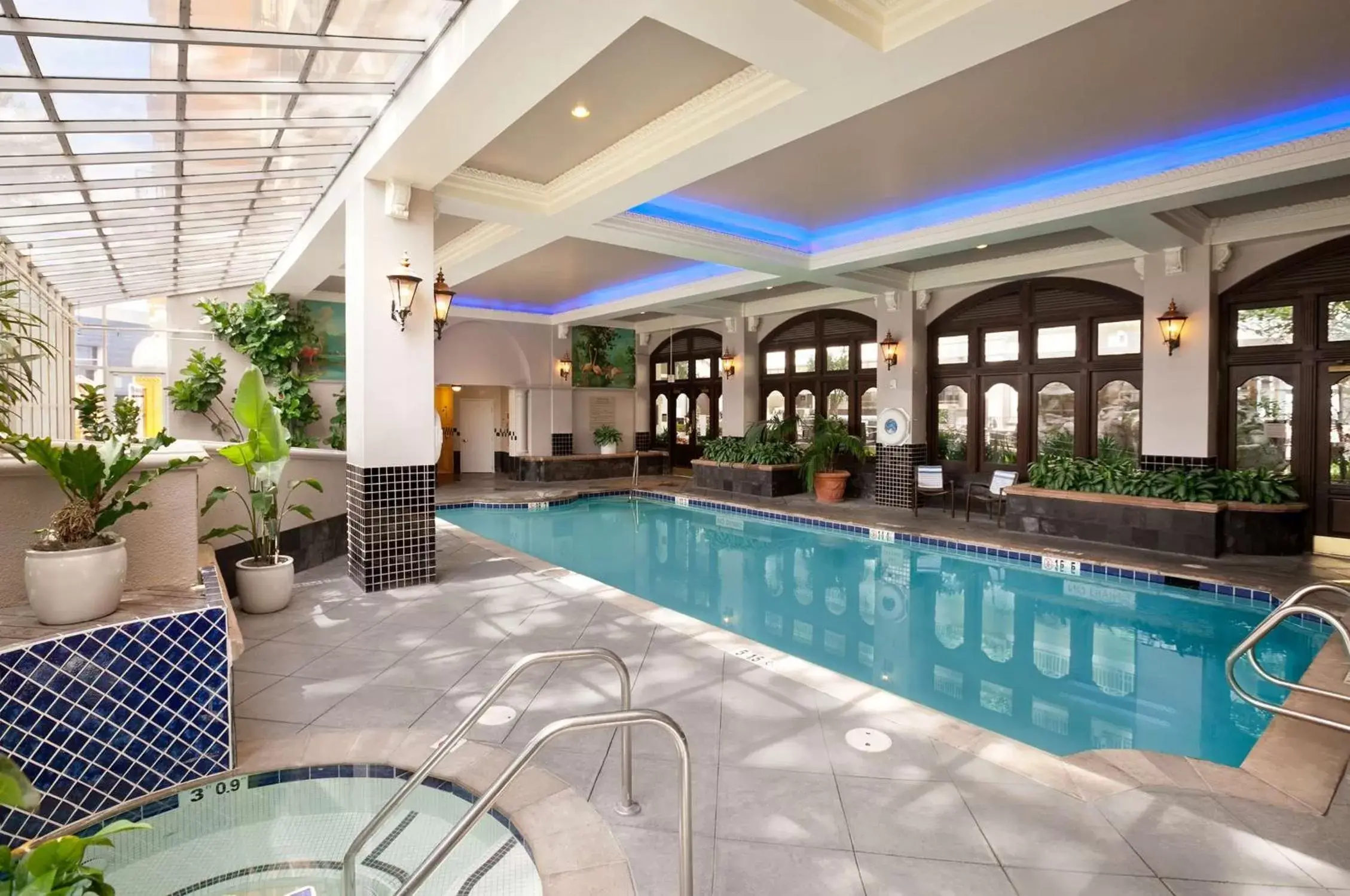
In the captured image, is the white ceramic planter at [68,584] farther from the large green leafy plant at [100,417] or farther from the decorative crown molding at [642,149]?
the large green leafy plant at [100,417]

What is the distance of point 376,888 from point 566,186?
5.63 m

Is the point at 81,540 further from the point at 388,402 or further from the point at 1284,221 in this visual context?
the point at 1284,221

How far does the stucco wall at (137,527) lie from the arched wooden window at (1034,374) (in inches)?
399

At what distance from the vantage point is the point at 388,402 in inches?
211

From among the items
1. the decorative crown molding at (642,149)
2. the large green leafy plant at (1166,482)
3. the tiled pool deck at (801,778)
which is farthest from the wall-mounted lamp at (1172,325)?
the tiled pool deck at (801,778)

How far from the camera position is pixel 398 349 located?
5398 millimetres

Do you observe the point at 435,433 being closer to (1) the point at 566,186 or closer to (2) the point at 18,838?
(1) the point at 566,186

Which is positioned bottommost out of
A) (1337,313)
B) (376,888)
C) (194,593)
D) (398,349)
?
(376,888)

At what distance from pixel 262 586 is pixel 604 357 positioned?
37.5 ft

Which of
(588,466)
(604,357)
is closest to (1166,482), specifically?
(588,466)

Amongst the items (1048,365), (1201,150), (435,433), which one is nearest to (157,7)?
(435,433)

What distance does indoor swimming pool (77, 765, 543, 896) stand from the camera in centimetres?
229

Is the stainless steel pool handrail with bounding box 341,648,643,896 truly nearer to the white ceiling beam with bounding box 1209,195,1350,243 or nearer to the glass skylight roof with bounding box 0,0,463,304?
the glass skylight roof with bounding box 0,0,463,304

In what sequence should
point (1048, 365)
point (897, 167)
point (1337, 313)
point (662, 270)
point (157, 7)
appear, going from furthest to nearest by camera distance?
point (662, 270) < point (1048, 365) < point (1337, 313) < point (897, 167) < point (157, 7)
